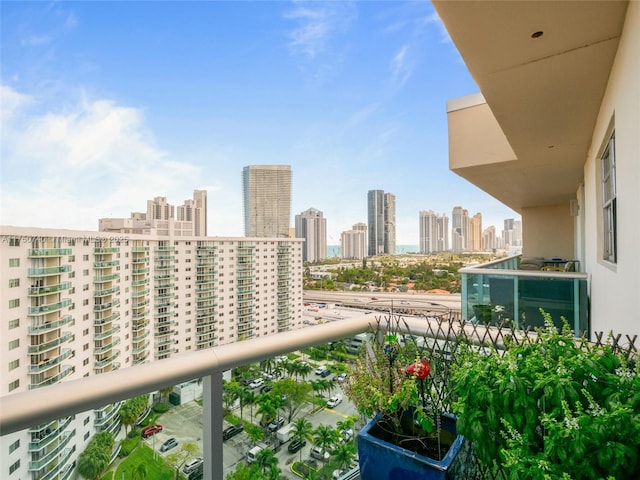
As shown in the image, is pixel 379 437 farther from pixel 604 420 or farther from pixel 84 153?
pixel 84 153

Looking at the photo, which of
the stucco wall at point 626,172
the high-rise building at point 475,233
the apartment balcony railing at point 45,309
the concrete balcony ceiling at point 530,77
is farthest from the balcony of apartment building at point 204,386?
the apartment balcony railing at point 45,309

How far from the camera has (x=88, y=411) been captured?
3.03ft

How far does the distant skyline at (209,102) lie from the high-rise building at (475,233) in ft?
1.96

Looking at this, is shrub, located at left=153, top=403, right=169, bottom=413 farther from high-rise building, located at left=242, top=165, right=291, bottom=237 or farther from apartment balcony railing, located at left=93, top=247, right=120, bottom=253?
high-rise building, located at left=242, top=165, right=291, bottom=237

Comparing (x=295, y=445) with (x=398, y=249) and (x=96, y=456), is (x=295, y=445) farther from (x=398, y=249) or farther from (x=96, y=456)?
(x=398, y=249)

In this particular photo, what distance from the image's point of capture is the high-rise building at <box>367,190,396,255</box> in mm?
25478

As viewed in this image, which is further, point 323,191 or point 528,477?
point 323,191

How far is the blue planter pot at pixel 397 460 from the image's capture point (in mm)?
1148

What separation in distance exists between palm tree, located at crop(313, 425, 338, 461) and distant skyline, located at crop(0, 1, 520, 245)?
15636 millimetres

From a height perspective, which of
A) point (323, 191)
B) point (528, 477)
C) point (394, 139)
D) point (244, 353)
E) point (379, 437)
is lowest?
point (379, 437)

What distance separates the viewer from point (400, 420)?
1.35 metres

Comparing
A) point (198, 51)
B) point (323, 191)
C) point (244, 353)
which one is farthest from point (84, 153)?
point (244, 353)

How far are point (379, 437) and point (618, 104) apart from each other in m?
2.45

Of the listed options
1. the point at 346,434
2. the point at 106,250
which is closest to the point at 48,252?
the point at 106,250
